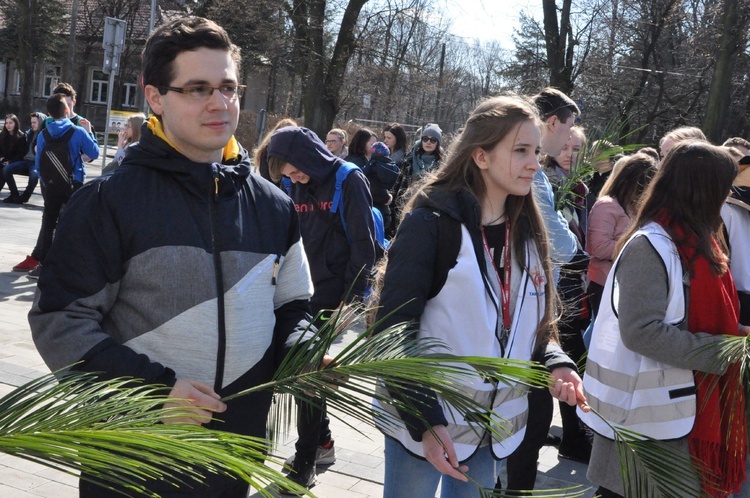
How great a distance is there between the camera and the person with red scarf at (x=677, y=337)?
9.52ft

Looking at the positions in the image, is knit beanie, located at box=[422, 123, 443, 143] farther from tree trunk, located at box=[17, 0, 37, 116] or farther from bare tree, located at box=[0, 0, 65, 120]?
bare tree, located at box=[0, 0, 65, 120]

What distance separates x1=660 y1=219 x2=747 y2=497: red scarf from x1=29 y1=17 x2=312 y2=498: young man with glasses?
1.64 metres

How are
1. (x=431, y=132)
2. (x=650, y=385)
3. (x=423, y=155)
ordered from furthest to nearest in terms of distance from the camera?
(x=423, y=155), (x=431, y=132), (x=650, y=385)

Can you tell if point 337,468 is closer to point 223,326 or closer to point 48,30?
point 223,326

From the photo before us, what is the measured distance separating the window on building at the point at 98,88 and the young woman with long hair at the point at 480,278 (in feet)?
168

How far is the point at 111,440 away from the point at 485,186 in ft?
6.50

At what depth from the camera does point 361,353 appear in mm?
1365

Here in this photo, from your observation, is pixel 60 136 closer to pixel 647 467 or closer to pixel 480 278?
pixel 480 278

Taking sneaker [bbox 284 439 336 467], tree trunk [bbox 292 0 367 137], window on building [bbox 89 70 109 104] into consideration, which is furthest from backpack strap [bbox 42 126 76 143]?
window on building [bbox 89 70 109 104]

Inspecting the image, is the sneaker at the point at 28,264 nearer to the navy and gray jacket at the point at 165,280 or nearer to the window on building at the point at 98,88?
the navy and gray jacket at the point at 165,280

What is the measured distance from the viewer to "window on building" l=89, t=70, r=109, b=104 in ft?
166

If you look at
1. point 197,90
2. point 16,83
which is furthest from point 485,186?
point 16,83

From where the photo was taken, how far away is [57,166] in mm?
9156

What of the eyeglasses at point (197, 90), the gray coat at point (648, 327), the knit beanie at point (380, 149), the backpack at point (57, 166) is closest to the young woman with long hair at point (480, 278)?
the gray coat at point (648, 327)
